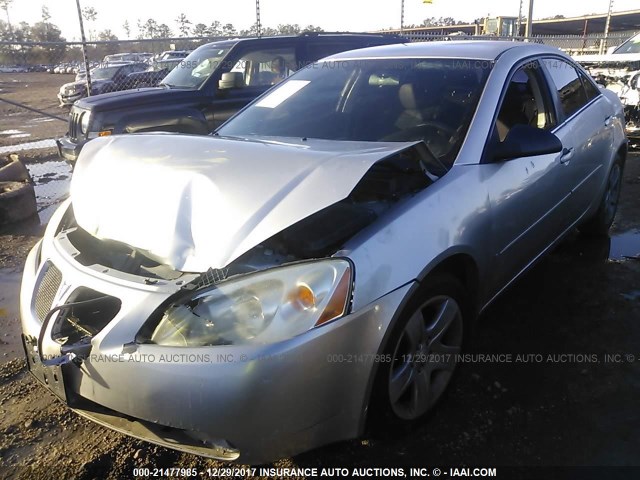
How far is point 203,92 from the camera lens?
699 cm

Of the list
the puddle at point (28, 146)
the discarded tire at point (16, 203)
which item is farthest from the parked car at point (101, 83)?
the discarded tire at point (16, 203)

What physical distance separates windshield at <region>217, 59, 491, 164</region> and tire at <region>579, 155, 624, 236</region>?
2.13 metres

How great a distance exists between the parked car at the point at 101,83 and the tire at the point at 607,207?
13.3 meters

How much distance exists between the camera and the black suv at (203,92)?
6.47 meters

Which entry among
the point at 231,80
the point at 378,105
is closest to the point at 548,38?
the point at 231,80

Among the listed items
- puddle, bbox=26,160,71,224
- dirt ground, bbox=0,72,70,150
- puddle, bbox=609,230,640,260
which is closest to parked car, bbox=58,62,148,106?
dirt ground, bbox=0,72,70,150

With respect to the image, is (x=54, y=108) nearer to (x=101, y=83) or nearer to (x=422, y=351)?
(x=101, y=83)

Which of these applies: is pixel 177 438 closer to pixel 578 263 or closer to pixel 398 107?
pixel 398 107

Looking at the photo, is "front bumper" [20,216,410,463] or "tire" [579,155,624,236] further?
"tire" [579,155,624,236]

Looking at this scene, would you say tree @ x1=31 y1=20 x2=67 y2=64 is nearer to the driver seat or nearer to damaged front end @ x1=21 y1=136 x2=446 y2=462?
the driver seat

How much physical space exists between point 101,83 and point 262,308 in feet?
53.2

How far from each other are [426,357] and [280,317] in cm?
85

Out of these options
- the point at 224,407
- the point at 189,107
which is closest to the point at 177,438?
the point at 224,407

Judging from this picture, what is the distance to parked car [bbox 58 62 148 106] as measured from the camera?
15695 millimetres
